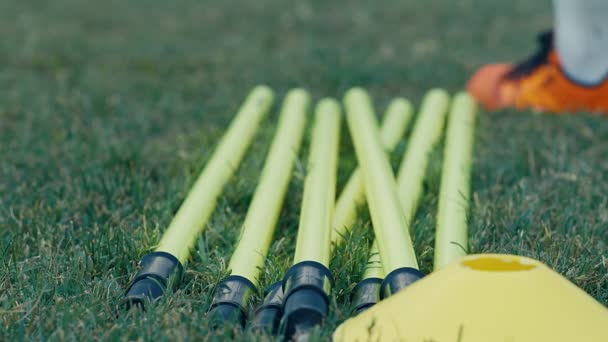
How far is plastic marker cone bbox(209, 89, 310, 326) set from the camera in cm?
164

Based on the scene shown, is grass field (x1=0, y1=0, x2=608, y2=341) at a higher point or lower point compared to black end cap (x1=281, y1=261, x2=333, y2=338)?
higher

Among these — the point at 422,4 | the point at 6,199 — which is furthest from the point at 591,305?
the point at 422,4

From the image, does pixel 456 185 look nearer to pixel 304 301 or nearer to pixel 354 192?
pixel 354 192

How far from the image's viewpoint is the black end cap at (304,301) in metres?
1.50

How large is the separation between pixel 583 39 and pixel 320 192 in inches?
68.3

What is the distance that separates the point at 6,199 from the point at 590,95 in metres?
2.45

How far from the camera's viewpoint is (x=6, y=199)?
2326 mm

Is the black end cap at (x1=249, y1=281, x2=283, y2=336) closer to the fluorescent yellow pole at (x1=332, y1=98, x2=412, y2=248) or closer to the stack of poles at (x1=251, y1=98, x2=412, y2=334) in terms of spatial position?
the stack of poles at (x1=251, y1=98, x2=412, y2=334)

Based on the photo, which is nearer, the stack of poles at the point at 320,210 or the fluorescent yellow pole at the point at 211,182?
the stack of poles at the point at 320,210

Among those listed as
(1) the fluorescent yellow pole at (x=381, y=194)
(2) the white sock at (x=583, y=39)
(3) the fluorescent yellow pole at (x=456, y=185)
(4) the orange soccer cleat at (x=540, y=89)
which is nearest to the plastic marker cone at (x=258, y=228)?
(1) the fluorescent yellow pole at (x=381, y=194)

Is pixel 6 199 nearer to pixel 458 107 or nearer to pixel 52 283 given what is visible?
pixel 52 283

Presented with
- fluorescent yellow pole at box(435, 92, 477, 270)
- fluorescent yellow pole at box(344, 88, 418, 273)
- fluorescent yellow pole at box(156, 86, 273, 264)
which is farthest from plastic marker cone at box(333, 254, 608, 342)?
fluorescent yellow pole at box(156, 86, 273, 264)

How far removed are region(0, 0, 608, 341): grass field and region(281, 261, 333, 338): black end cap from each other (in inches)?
2.0

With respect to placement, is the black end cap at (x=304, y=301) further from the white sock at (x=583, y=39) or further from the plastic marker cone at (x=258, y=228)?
the white sock at (x=583, y=39)
